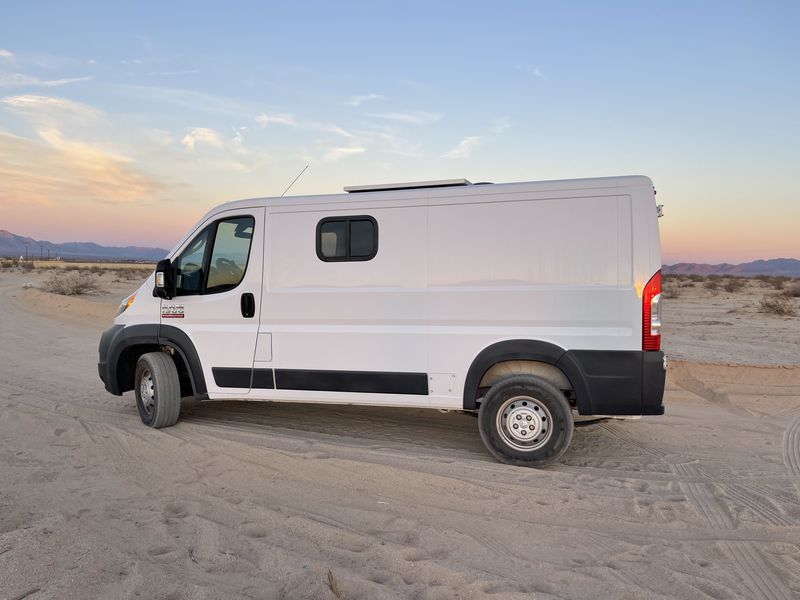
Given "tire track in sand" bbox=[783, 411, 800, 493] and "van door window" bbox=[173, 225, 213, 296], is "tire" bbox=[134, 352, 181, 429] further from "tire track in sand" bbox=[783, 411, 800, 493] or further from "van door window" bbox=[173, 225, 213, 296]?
"tire track in sand" bbox=[783, 411, 800, 493]

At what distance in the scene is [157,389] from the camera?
6.77 meters

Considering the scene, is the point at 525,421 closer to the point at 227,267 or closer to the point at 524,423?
the point at 524,423

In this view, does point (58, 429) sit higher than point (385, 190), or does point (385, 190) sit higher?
point (385, 190)

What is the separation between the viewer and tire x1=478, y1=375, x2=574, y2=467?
5.50 metres

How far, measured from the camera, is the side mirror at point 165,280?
661 centimetres

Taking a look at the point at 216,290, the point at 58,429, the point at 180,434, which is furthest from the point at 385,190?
the point at 58,429

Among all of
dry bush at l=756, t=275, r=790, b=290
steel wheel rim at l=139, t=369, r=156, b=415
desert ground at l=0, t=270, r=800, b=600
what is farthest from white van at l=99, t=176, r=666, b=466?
dry bush at l=756, t=275, r=790, b=290

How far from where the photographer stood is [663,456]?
20.2 feet

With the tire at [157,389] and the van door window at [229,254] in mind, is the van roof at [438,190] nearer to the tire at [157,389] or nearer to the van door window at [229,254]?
the van door window at [229,254]

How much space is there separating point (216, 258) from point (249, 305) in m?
0.69

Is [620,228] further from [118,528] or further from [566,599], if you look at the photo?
[118,528]

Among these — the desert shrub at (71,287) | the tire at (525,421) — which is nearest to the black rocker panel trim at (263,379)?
the tire at (525,421)

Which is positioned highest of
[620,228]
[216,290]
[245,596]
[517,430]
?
[620,228]

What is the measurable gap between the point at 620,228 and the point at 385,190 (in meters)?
2.28
